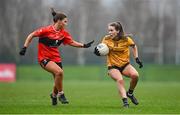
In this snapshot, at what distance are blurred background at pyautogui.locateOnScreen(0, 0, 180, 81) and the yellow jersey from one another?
3750 cm

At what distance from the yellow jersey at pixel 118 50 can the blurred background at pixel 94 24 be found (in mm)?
37500

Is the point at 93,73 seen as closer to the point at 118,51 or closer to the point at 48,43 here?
the point at 48,43

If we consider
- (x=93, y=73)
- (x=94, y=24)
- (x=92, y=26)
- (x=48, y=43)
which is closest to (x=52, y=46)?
(x=48, y=43)

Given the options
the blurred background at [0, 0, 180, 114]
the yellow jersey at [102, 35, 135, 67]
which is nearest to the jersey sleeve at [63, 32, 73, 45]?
the yellow jersey at [102, 35, 135, 67]

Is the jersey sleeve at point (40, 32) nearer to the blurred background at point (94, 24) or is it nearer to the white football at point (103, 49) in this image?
the white football at point (103, 49)

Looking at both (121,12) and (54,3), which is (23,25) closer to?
(54,3)

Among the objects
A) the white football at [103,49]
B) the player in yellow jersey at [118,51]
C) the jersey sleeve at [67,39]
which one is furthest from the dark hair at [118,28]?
the jersey sleeve at [67,39]

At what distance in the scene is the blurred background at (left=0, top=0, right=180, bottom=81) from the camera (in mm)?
57406

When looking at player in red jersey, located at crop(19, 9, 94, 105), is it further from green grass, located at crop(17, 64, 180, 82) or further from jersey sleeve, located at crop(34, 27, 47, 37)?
green grass, located at crop(17, 64, 180, 82)

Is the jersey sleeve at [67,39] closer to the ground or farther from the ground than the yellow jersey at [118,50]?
farther from the ground

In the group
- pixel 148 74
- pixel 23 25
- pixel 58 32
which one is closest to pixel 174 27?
pixel 23 25

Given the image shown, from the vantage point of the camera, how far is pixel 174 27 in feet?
221

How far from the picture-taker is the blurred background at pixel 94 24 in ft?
188

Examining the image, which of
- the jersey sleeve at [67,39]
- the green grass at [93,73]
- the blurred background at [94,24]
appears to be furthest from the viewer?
the blurred background at [94,24]
